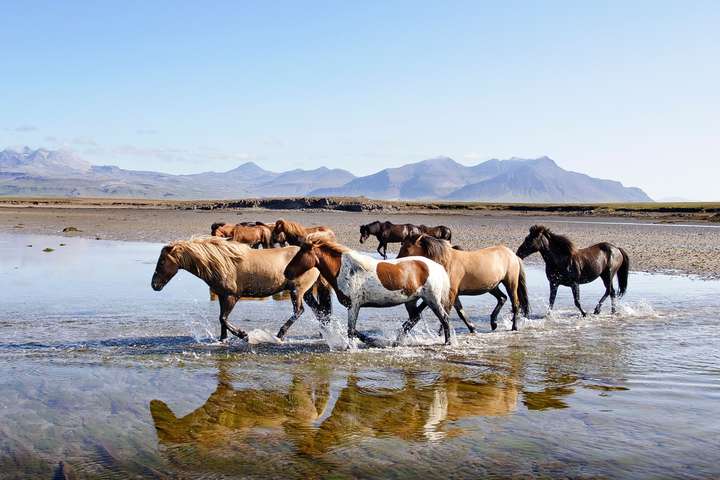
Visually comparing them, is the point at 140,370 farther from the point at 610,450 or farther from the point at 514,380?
the point at 610,450

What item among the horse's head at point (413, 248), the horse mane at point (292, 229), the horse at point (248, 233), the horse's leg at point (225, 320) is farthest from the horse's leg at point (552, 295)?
the horse at point (248, 233)

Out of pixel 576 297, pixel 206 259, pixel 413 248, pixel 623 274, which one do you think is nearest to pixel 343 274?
pixel 413 248

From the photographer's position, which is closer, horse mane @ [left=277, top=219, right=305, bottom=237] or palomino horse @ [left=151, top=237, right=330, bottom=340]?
palomino horse @ [left=151, top=237, right=330, bottom=340]

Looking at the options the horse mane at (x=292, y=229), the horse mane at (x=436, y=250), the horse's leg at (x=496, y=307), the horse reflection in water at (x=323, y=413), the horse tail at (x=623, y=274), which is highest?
the horse mane at (x=292, y=229)

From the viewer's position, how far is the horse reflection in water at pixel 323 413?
5.73 m

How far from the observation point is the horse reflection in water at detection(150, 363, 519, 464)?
18.8ft

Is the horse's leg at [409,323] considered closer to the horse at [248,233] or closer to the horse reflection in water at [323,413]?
the horse reflection in water at [323,413]

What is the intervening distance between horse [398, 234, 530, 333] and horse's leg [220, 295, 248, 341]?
3.00 metres

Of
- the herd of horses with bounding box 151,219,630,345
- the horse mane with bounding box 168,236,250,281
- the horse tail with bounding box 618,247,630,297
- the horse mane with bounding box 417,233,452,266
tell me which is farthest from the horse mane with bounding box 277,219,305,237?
the horse tail with bounding box 618,247,630,297

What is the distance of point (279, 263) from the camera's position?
1048 cm

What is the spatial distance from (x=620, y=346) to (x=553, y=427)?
4.37 metres

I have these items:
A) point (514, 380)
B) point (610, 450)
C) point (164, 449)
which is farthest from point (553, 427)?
point (164, 449)

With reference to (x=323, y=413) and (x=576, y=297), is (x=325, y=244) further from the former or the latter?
(x=576, y=297)

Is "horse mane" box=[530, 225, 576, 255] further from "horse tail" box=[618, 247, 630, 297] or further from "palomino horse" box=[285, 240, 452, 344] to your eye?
"palomino horse" box=[285, 240, 452, 344]
